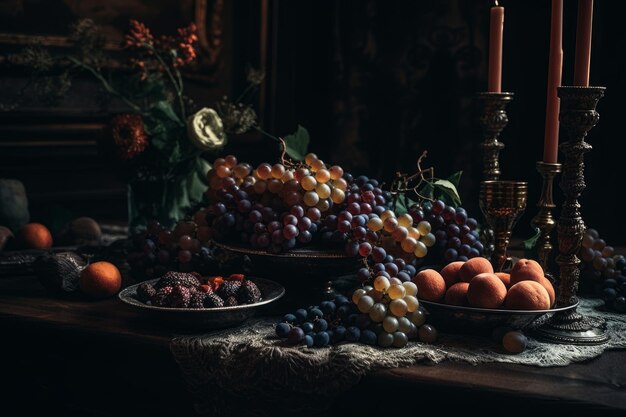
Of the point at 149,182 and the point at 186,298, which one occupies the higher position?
the point at 149,182

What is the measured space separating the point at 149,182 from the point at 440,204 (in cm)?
89

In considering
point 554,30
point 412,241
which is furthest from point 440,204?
point 554,30

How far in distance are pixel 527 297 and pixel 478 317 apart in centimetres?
9

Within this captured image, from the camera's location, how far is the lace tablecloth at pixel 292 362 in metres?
1.24

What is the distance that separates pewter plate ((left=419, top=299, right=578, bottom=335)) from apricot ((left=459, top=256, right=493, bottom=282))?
8 cm

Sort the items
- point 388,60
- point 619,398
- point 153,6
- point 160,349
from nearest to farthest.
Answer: point 619,398 → point 160,349 → point 153,6 → point 388,60

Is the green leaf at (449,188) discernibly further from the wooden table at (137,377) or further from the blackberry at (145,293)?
the blackberry at (145,293)

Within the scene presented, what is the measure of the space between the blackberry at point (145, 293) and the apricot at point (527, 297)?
2.14 feet

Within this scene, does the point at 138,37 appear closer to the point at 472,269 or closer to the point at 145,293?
the point at 145,293

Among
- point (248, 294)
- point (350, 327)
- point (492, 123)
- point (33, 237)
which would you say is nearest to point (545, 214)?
point (492, 123)

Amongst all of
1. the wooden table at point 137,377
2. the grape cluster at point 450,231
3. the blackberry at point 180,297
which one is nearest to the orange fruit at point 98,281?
the wooden table at point 137,377

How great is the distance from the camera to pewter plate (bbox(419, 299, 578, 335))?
1297 millimetres

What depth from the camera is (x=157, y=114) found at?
2.16m

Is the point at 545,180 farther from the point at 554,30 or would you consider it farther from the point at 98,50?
the point at 98,50
